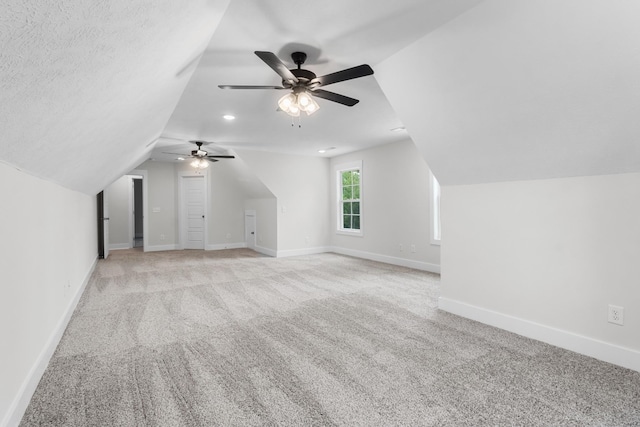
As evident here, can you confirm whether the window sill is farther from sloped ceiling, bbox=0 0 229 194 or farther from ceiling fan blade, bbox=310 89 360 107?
sloped ceiling, bbox=0 0 229 194

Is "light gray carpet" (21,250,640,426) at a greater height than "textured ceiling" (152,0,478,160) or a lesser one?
lesser

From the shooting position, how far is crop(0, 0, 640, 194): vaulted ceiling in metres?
1.02

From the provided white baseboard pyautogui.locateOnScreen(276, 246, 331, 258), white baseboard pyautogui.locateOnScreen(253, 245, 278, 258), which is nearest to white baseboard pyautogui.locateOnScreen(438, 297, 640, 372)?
white baseboard pyautogui.locateOnScreen(276, 246, 331, 258)

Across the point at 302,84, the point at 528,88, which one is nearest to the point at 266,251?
the point at 302,84

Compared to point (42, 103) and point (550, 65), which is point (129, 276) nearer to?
point (42, 103)

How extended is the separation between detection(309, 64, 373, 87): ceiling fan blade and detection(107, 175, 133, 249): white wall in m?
7.77

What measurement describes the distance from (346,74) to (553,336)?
Answer: 104 inches

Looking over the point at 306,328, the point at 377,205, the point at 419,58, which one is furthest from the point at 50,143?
the point at 377,205

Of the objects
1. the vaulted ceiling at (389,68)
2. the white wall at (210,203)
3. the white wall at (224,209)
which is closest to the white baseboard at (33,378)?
the vaulted ceiling at (389,68)

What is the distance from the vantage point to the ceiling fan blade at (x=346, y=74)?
2148mm

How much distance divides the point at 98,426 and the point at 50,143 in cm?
148

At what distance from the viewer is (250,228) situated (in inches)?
315

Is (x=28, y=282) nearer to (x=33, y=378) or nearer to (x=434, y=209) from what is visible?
(x=33, y=378)

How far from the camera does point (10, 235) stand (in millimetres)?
1536
